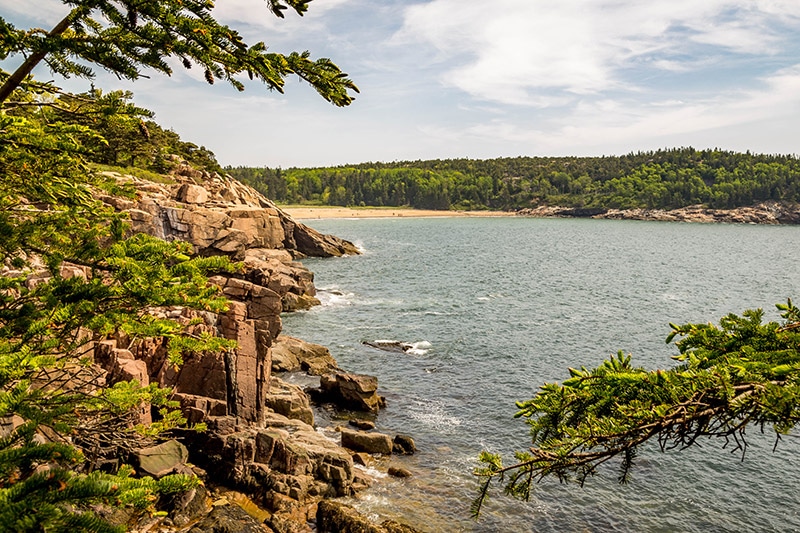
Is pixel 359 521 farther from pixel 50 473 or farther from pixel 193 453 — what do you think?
pixel 50 473

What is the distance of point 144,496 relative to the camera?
216 inches

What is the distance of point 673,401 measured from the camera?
19.2 ft

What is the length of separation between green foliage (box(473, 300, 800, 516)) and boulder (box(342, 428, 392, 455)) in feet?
57.9

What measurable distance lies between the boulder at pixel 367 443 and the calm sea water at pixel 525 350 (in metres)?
1.30

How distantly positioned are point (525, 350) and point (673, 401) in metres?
35.1

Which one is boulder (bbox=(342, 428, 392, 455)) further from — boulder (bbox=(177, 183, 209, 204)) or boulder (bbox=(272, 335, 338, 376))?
boulder (bbox=(177, 183, 209, 204))

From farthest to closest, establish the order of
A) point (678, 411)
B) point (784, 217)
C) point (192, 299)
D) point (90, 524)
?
point (784, 217) → point (192, 299) → point (678, 411) → point (90, 524)

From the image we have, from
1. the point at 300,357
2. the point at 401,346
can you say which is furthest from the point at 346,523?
the point at 401,346

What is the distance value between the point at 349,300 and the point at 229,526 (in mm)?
39949

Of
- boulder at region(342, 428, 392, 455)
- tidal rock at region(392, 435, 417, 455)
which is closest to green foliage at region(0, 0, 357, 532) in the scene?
boulder at region(342, 428, 392, 455)

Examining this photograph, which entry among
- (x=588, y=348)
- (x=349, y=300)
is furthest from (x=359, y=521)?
(x=349, y=300)

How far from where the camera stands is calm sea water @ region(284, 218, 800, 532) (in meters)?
20.6

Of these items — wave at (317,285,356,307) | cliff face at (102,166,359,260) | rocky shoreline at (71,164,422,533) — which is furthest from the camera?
wave at (317,285,356,307)

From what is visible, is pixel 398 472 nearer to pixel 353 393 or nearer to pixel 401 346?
pixel 353 393
